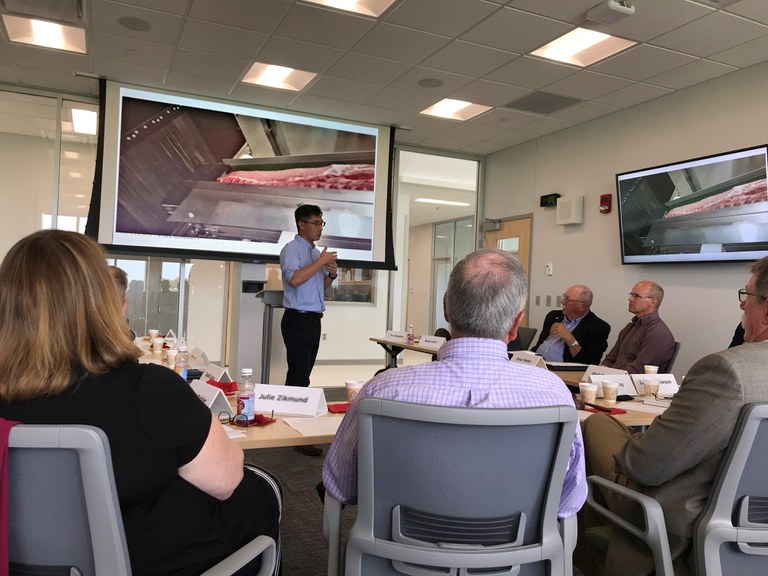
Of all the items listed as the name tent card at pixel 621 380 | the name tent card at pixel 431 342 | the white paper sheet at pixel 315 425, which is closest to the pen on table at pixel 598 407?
the name tent card at pixel 621 380

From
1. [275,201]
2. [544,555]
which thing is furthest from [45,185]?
[544,555]

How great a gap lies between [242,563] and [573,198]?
6078 millimetres

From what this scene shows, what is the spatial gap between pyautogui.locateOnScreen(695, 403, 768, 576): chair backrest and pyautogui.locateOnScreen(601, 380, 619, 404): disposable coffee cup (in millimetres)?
1123

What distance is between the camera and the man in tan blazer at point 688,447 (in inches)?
53.7

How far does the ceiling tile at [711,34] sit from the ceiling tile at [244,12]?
9.16 ft

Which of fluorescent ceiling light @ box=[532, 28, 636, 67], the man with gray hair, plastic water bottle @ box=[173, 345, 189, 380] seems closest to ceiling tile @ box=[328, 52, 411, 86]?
fluorescent ceiling light @ box=[532, 28, 636, 67]

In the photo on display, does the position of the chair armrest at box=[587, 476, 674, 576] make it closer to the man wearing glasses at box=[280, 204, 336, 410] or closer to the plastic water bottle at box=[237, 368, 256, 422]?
the plastic water bottle at box=[237, 368, 256, 422]

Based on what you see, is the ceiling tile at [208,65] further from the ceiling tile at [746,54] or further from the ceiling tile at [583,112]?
the ceiling tile at [746,54]

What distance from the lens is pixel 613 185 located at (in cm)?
608

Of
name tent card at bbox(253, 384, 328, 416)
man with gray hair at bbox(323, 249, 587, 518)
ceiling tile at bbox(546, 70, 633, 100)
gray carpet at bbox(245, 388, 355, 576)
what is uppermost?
ceiling tile at bbox(546, 70, 633, 100)

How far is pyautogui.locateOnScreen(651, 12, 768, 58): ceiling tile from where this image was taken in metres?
4.07

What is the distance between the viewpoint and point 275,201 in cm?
661

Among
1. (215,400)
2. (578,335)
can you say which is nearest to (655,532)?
(215,400)

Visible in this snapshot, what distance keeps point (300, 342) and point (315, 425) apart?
2.11 m
